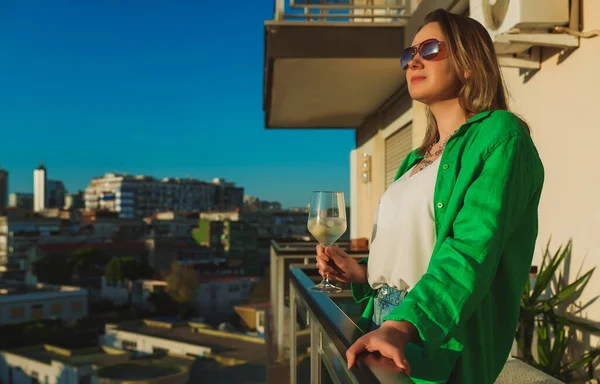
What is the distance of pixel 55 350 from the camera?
44156 millimetres

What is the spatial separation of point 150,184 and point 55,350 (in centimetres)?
9938

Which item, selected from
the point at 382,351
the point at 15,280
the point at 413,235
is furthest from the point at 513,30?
the point at 15,280

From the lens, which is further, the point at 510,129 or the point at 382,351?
the point at 510,129

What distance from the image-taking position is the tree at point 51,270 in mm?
65250

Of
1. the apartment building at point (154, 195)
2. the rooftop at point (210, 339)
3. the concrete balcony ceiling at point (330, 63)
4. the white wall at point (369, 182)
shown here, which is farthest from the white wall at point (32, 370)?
the apartment building at point (154, 195)

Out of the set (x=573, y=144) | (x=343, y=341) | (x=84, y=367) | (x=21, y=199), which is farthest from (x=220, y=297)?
(x=21, y=199)

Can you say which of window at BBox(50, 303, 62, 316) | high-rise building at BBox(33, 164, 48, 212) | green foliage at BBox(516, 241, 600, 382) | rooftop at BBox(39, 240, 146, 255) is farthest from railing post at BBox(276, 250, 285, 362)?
high-rise building at BBox(33, 164, 48, 212)

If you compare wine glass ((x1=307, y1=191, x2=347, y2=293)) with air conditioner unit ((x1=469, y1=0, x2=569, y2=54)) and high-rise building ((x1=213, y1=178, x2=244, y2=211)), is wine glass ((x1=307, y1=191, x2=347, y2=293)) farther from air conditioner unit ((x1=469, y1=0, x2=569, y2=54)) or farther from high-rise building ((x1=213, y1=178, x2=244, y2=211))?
high-rise building ((x1=213, y1=178, x2=244, y2=211))

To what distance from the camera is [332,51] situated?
17.2 ft

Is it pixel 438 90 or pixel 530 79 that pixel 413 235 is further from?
pixel 530 79

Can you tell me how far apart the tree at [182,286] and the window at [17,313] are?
1352cm

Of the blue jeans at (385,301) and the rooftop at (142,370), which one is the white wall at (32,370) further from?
the blue jeans at (385,301)

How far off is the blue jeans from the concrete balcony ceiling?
4.09 m

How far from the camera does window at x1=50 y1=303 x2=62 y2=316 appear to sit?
2103 inches
